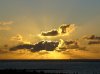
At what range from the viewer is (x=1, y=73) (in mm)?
92625

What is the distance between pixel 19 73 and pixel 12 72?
1.53 meters

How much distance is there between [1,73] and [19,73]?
4.94m

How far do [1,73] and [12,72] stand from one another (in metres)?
3.71

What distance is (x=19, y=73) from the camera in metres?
96.1

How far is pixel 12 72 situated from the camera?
95750mm
